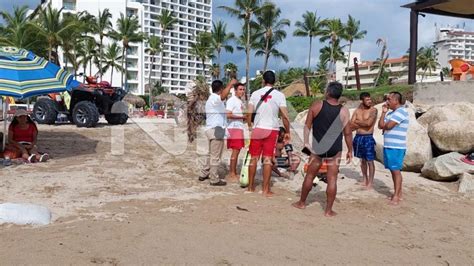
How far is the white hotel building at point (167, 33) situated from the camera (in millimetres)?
78250

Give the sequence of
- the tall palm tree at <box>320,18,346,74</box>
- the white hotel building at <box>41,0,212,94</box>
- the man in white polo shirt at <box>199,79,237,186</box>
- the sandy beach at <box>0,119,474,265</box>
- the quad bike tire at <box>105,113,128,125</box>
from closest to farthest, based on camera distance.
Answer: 1. the sandy beach at <box>0,119,474,265</box>
2. the man in white polo shirt at <box>199,79,237,186</box>
3. the quad bike tire at <box>105,113,128,125</box>
4. the tall palm tree at <box>320,18,346,74</box>
5. the white hotel building at <box>41,0,212,94</box>

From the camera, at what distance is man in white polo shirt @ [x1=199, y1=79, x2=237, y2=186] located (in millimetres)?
6586

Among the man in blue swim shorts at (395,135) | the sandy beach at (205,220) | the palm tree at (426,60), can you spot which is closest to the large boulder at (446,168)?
the sandy beach at (205,220)

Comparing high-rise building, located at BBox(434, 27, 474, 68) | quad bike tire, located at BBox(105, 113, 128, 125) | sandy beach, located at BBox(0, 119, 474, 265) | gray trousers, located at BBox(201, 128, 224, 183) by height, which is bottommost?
sandy beach, located at BBox(0, 119, 474, 265)

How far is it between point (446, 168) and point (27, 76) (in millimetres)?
7300

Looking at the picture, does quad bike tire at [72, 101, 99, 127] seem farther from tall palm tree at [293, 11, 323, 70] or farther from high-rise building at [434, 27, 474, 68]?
high-rise building at [434, 27, 474, 68]

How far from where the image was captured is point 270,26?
44312 mm

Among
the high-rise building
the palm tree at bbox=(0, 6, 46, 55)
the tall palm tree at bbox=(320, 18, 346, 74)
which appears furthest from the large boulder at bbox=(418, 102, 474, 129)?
the high-rise building

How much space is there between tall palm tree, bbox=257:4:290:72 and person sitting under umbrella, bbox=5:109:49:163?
37355 mm

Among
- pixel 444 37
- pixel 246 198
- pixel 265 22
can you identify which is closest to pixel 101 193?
pixel 246 198

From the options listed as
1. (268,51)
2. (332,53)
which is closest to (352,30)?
(332,53)

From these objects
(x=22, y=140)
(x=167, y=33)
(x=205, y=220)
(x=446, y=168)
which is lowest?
(x=205, y=220)

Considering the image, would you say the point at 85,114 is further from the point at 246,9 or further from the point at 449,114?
the point at 246,9

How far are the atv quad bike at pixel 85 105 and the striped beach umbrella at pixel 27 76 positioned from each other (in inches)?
133
